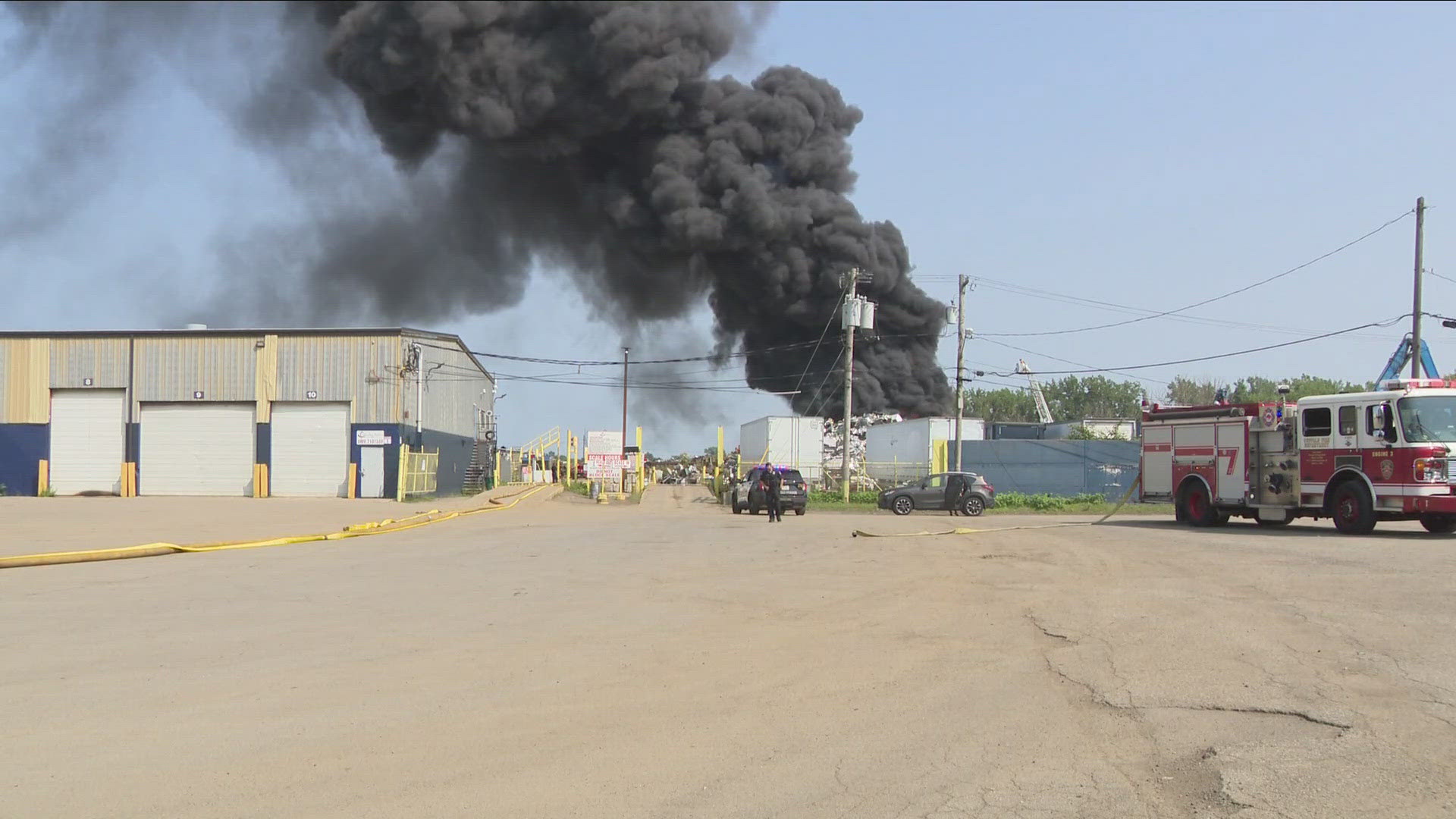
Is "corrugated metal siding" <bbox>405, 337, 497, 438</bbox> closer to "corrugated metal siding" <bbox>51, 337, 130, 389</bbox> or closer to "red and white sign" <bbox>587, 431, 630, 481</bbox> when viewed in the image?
"red and white sign" <bbox>587, 431, 630, 481</bbox>

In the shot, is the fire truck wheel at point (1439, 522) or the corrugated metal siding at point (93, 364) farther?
the corrugated metal siding at point (93, 364)

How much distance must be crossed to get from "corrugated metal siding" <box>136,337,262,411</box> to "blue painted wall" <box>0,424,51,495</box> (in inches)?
142

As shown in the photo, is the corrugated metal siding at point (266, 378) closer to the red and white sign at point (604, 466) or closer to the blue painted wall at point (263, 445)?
the blue painted wall at point (263, 445)

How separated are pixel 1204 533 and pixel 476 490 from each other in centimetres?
3310

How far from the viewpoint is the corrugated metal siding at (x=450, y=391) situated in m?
37.4

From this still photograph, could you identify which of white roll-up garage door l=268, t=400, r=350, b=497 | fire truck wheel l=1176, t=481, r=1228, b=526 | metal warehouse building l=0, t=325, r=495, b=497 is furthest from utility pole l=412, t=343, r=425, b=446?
fire truck wheel l=1176, t=481, r=1228, b=526

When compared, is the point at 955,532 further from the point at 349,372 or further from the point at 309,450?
the point at 309,450

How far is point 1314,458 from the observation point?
58.9 feet

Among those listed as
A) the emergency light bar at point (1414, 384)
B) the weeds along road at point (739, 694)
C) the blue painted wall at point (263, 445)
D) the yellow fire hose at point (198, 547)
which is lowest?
the yellow fire hose at point (198, 547)

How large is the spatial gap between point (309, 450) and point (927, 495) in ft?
67.7

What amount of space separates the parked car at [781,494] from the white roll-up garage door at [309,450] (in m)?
13.6

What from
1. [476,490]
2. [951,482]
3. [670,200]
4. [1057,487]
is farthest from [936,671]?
[476,490]

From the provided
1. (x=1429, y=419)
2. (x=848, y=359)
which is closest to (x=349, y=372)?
(x=848, y=359)

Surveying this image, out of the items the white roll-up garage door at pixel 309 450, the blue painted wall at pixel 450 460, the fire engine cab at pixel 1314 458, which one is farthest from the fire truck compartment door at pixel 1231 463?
the white roll-up garage door at pixel 309 450
